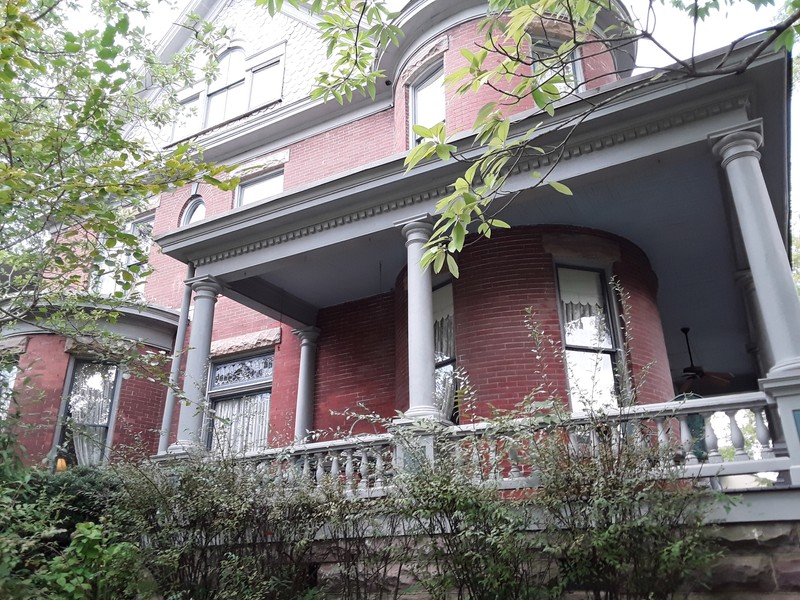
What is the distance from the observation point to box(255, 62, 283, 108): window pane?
13.9m

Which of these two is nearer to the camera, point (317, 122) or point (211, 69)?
point (211, 69)

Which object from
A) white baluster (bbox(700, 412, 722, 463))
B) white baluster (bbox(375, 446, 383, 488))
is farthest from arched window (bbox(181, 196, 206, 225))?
white baluster (bbox(700, 412, 722, 463))

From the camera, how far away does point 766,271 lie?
5008 millimetres

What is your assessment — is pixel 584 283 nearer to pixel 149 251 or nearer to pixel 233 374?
pixel 233 374

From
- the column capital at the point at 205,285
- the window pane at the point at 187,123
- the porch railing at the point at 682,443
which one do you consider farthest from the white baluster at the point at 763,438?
the window pane at the point at 187,123

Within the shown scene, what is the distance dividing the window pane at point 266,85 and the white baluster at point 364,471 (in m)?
9.82

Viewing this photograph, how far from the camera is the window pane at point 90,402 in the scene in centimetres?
1063

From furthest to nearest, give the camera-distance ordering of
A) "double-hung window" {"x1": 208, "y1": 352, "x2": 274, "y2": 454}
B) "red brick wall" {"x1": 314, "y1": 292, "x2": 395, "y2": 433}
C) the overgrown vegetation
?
"double-hung window" {"x1": 208, "y1": 352, "x2": 274, "y2": 454} → "red brick wall" {"x1": 314, "y1": 292, "x2": 395, "y2": 433} → the overgrown vegetation

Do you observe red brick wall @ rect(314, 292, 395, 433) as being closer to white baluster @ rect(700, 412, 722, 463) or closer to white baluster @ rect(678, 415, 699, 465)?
white baluster @ rect(678, 415, 699, 465)

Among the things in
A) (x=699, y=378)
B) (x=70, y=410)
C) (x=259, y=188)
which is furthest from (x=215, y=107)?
(x=699, y=378)

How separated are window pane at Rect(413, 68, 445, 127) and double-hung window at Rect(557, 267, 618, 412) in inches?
152

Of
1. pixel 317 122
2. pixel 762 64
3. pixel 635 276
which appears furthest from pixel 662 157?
pixel 317 122

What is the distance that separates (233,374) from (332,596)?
6763 mm

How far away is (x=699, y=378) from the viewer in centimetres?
1038
